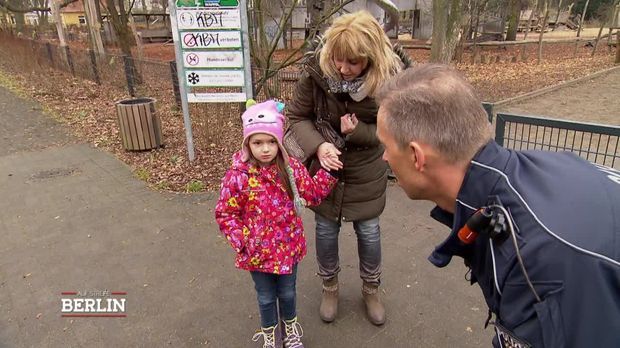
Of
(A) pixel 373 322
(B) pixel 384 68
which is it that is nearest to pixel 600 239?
(B) pixel 384 68

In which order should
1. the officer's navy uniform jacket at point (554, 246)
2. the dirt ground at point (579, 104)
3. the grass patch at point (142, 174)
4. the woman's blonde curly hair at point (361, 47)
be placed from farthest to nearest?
the dirt ground at point (579, 104) < the grass patch at point (142, 174) < the woman's blonde curly hair at point (361, 47) < the officer's navy uniform jacket at point (554, 246)

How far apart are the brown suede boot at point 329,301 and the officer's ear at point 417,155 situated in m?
1.63

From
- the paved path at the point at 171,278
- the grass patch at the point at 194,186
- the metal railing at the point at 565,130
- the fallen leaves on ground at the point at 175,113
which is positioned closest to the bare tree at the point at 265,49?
the fallen leaves on ground at the point at 175,113

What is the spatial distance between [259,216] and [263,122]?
0.46m

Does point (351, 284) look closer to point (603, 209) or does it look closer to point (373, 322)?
point (373, 322)

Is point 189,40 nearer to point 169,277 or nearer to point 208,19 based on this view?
point 208,19

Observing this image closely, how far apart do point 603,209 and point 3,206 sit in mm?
5277

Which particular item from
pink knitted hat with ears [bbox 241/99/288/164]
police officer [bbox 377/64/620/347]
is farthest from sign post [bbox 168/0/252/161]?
police officer [bbox 377/64/620/347]

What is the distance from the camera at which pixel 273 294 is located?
233 centimetres

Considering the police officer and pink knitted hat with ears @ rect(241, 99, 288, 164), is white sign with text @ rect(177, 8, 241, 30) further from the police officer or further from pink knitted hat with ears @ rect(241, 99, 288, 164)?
the police officer

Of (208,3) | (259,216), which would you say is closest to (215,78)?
(208,3)

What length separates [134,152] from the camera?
20.4 feet

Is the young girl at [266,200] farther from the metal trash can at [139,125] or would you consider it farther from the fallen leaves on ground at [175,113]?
the metal trash can at [139,125]

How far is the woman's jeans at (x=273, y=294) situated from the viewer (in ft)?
7.47
